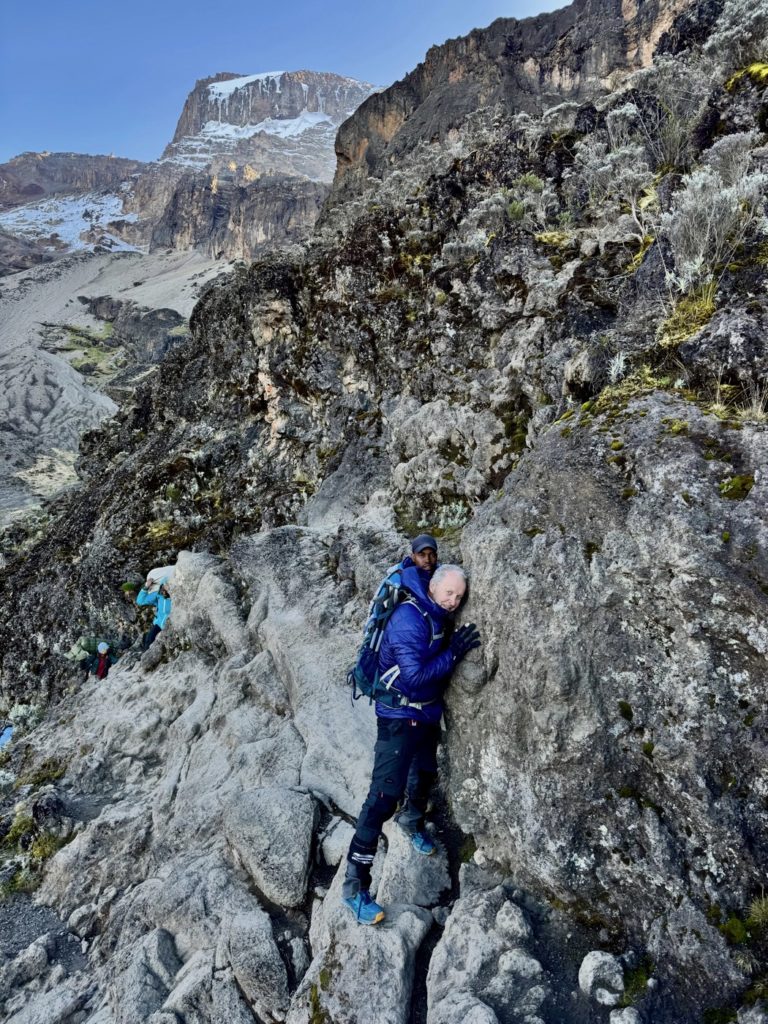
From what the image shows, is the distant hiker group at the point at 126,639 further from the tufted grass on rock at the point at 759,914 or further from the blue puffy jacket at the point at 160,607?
the tufted grass on rock at the point at 759,914

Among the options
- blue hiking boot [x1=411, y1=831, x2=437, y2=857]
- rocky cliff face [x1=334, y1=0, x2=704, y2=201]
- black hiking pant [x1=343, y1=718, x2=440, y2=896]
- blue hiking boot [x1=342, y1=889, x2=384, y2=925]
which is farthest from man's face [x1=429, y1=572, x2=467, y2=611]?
rocky cliff face [x1=334, y1=0, x2=704, y2=201]

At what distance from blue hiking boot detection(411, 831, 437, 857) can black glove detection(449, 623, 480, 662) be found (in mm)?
1749

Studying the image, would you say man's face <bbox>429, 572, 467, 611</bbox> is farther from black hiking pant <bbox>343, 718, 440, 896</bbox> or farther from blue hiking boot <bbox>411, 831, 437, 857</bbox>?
blue hiking boot <bbox>411, 831, 437, 857</bbox>

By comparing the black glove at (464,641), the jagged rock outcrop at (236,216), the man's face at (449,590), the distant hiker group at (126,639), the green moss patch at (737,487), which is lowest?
the distant hiker group at (126,639)


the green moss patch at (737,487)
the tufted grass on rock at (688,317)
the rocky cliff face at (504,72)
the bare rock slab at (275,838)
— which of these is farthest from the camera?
the rocky cliff face at (504,72)

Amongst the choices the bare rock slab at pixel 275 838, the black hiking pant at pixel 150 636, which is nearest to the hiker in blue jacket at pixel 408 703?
the bare rock slab at pixel 275 838

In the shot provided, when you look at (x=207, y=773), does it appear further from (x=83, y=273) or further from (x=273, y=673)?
(x=83, y=273)

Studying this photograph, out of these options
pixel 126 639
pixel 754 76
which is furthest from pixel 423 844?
pixel 754 76

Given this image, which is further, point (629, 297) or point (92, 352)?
point (92, 352)

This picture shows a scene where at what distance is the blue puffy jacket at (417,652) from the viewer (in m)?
4.98

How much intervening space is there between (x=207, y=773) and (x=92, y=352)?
102607mm

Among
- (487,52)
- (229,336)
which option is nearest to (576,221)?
(229,336)

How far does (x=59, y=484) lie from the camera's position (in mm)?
48125

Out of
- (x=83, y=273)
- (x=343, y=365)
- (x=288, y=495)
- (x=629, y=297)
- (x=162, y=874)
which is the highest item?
(x=83, y=273)
